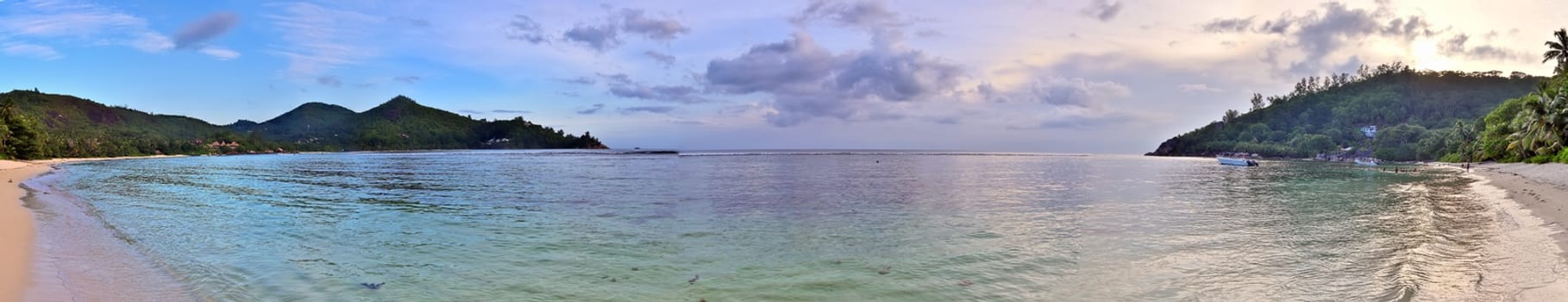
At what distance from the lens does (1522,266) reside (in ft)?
31.2

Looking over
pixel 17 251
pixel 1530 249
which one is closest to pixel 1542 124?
pixel 1530 249

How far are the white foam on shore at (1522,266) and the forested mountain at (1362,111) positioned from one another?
443 ft

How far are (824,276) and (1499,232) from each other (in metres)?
15.5

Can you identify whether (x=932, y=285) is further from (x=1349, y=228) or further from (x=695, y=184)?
(x=695, y=184)

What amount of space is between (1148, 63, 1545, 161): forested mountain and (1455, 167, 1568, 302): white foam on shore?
443 feet

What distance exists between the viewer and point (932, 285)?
8.57 meters

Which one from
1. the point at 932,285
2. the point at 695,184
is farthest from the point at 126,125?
the point at 932,285

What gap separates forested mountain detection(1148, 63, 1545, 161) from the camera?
139125 mm

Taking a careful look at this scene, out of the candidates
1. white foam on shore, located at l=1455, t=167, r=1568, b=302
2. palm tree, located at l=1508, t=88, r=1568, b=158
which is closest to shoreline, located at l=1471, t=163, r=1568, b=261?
white foam on shore, located at l=1455, t=167, r=1568, b=302

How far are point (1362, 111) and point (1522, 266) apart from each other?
666 ft

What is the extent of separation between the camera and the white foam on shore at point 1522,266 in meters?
7.68

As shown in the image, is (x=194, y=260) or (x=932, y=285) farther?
(x=194, y=260)

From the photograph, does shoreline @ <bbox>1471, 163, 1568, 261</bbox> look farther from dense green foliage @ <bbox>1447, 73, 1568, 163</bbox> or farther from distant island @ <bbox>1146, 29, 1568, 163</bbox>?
distant island @ <bbox>1146, 29, 1568, 163</bbox>

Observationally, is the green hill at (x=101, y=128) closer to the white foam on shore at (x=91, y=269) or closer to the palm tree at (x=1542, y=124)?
the white foam on shore at (x=91, y=269)
